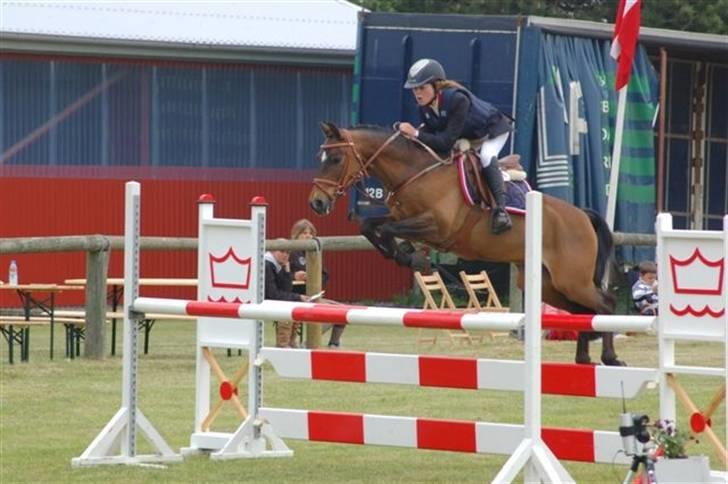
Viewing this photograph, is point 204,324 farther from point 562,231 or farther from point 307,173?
point 307,173

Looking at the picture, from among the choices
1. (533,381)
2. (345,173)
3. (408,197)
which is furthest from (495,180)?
(533,381)

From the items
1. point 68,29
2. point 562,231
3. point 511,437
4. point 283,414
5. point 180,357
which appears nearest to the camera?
point 511,437

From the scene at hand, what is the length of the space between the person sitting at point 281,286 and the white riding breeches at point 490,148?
13.6ft

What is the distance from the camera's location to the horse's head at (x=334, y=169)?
11.7m

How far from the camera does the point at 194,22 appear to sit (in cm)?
2452

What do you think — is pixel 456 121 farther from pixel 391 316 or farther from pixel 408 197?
pixel 391 316

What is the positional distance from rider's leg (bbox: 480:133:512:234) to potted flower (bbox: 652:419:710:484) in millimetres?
4210

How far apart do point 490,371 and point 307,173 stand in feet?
52.3

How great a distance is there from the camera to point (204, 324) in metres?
10.6

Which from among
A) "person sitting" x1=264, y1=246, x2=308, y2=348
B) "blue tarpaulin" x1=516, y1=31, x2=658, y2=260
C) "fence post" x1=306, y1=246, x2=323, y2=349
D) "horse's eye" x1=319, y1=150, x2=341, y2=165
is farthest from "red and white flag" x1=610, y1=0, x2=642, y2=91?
"horse's eye" x1=319, y1=150, x2=341, y2=165

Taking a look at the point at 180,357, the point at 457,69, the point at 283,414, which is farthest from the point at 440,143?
the point at 457,69

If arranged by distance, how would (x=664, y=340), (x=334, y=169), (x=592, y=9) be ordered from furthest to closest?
(x=592, y=9) < (x=334, y=169) < (x=664, y=340)

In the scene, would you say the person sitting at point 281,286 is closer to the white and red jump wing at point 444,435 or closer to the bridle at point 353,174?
the bridle at point 353,174

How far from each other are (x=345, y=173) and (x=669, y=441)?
13.9 feet
